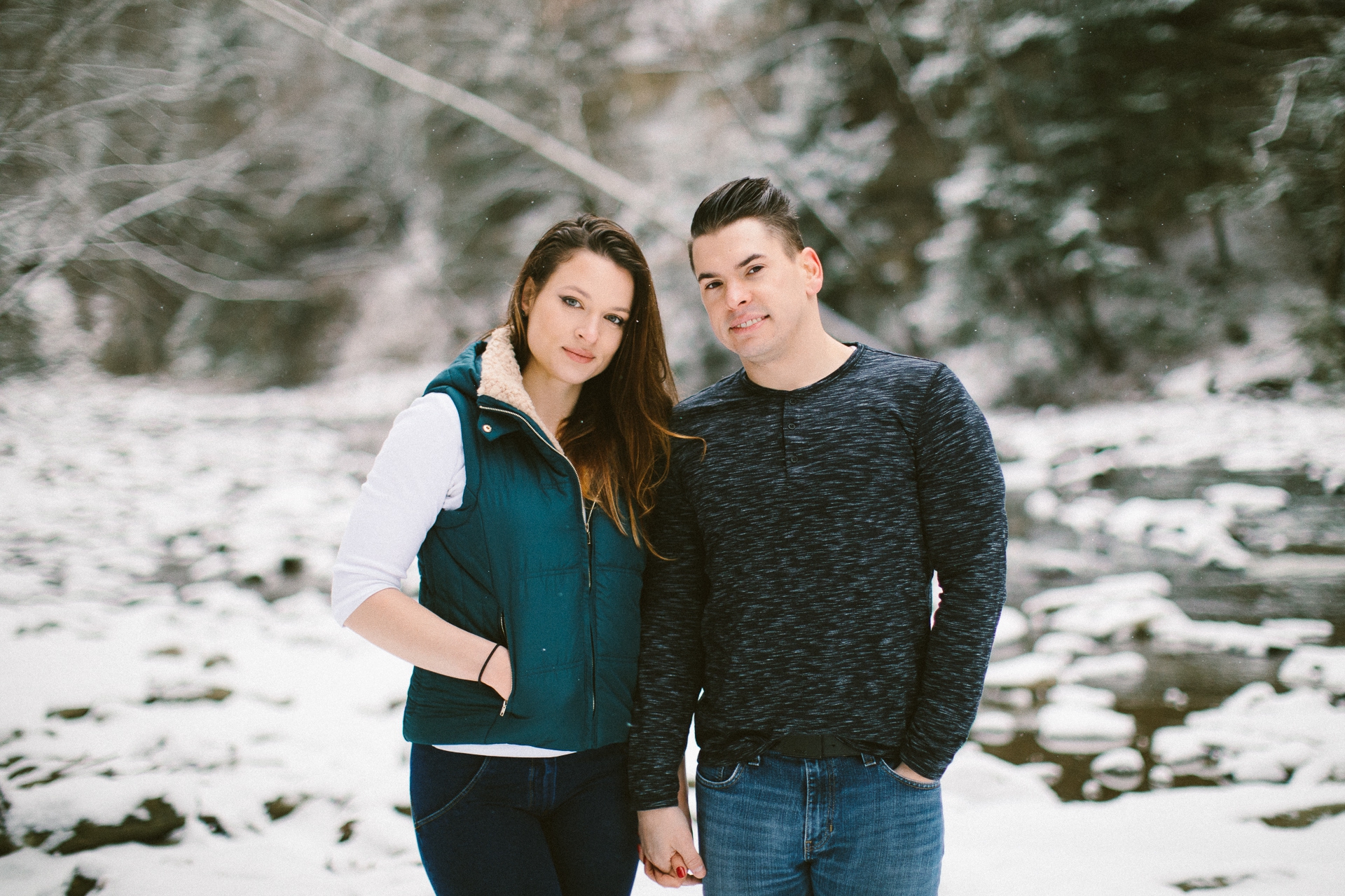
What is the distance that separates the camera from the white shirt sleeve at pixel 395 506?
101 centimetres

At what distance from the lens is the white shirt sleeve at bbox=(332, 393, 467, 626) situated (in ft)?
3.31

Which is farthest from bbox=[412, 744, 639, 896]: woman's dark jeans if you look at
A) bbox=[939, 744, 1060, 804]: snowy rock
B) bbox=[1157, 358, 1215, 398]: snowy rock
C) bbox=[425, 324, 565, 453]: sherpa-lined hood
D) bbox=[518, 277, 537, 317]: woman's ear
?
bbox=[1157, 358, 1215, 398]: snowy rock

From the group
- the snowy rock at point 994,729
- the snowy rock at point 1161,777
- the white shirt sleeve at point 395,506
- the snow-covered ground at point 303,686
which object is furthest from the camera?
the snowy rock at point 994,729

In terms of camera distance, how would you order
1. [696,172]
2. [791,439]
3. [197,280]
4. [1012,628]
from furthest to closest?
[696,172] → [197,280] → [1012,628] → [791,439]

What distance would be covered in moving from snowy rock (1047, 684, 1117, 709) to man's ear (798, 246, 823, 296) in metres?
1.80

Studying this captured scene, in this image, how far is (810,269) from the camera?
120 centimetres

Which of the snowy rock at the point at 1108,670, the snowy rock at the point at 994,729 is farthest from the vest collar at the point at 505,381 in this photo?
the snowy rock at the point at 1108,670

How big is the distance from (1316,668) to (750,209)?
2.37m

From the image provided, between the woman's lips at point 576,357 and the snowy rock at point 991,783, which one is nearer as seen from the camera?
the woman's lips at point 576,357

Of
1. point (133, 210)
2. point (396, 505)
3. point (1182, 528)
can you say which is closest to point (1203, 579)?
point (1182, 528)

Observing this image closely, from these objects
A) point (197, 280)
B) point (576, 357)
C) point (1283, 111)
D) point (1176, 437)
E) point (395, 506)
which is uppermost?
point (1283, 111)

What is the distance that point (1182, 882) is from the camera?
1.81 metres

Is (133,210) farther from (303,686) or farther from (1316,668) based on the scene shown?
(1316,668)

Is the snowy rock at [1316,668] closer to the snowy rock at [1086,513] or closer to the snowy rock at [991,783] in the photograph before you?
the snowy rock at [1086,513]
